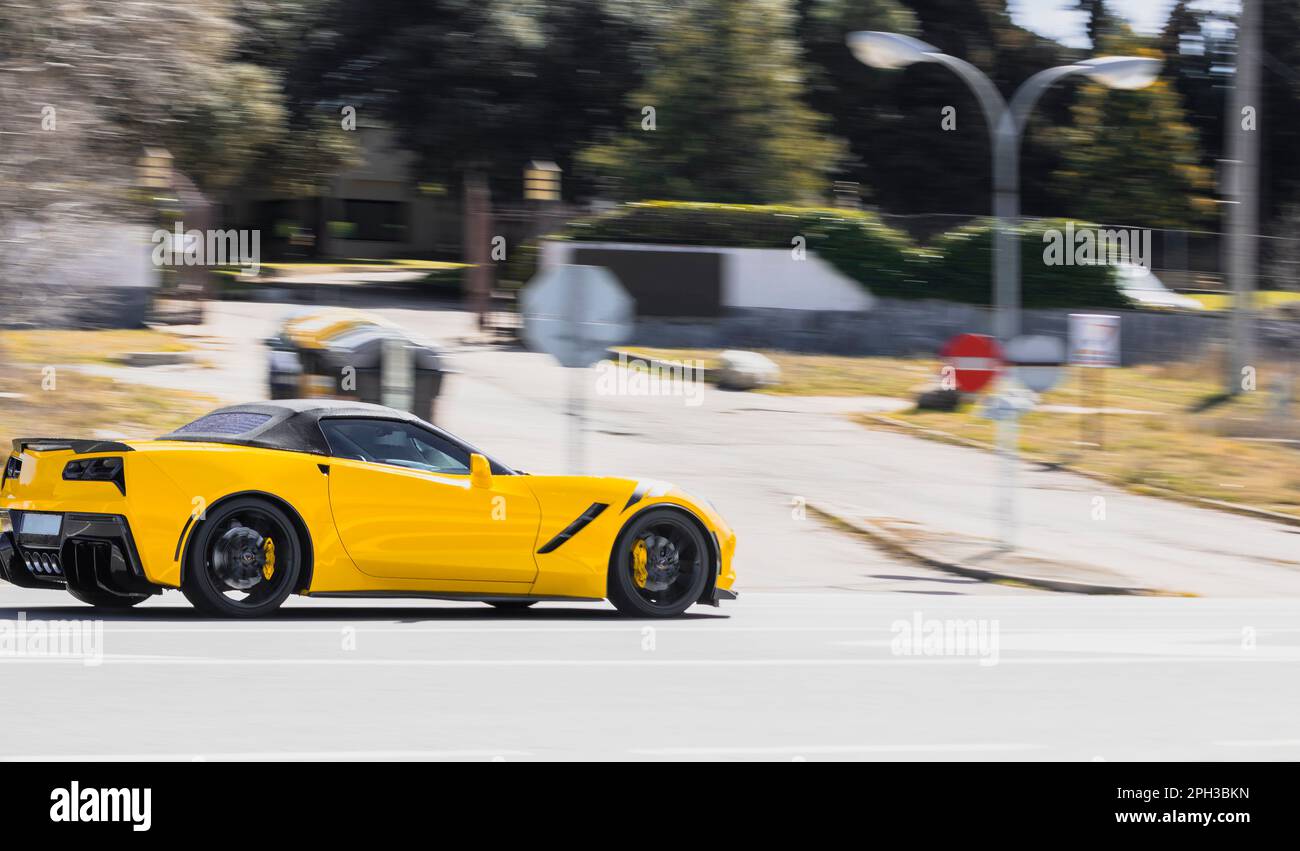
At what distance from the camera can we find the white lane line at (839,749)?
19.1 feet

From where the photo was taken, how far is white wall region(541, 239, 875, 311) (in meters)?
32.9

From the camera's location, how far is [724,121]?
36750mm

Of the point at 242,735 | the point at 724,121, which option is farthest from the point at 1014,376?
the point at 724,121

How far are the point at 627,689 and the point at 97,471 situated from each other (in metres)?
3.27

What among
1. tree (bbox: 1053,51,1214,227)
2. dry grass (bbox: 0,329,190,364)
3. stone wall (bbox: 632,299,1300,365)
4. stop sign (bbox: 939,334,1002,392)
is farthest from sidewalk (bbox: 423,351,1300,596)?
tree (bbox: 1053,51,1214,227)

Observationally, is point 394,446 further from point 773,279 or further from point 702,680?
point 773,279

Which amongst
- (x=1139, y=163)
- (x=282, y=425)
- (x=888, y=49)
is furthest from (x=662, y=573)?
(x=1139, y=163)

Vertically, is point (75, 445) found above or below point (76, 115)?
below

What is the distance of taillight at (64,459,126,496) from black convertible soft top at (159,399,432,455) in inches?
25.4

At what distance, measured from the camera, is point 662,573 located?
10148 millimetres

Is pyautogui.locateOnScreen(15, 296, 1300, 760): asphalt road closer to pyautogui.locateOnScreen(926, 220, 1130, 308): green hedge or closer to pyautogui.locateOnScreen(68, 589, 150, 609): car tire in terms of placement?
pyautogui.locateOnScreen(68, 589, 150, 609): car tire

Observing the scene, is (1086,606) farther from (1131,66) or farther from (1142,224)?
(1142,224)

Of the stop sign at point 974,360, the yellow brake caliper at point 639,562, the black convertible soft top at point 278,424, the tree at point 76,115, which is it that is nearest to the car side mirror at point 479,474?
the black convertible soft top at point 278,424

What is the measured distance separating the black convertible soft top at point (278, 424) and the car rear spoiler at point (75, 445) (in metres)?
0.57
